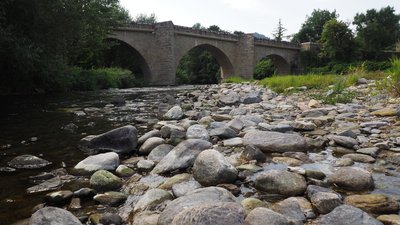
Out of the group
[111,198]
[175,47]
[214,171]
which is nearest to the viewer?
[111,198]

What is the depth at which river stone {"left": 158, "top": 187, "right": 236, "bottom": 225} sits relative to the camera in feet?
6.31

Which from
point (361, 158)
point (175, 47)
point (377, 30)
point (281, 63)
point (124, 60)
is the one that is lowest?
point (361, 158)

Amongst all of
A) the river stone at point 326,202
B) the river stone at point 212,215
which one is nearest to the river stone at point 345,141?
the river stone at point 326,202

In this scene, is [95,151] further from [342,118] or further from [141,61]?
[141,61]

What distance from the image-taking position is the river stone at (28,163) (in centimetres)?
318

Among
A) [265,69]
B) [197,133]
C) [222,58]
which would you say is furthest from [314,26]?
[197,133]

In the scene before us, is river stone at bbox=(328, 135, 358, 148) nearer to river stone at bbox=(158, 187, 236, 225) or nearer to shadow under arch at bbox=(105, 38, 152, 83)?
river stone at bbox=(158, 187, 236, 225)

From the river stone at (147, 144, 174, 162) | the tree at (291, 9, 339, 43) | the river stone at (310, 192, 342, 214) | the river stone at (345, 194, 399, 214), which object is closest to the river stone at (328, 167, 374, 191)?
the river stone at (345, 194, 399, 214)

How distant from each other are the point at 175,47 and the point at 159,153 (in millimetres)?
26712

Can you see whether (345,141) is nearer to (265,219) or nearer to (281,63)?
(265,219)

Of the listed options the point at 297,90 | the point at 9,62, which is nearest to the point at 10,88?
the point at 9,62

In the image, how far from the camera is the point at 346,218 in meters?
1.79

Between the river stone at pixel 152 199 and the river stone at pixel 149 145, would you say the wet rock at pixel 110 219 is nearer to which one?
the river stone at pixel 152 199

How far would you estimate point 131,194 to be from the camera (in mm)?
2516
